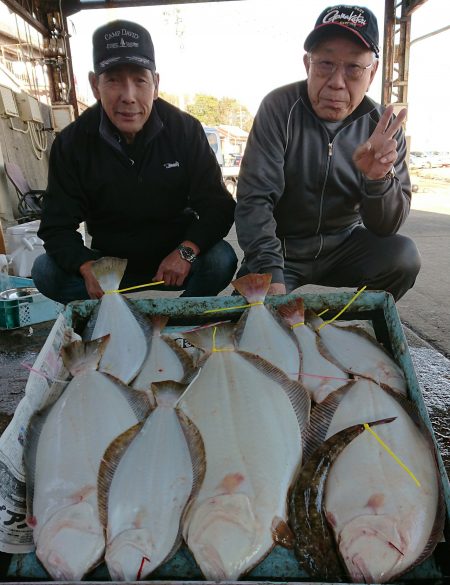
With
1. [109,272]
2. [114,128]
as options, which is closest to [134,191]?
[114,128]

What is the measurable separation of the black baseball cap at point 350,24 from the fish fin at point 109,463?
1.79 m

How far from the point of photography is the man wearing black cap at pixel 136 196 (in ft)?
7.38

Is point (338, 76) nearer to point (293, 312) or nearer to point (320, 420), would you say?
point (293, 312)

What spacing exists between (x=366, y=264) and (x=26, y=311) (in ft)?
6.68

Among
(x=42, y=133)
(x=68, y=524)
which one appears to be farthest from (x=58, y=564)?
(x=42, y=133)

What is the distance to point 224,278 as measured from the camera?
2580 millimetres

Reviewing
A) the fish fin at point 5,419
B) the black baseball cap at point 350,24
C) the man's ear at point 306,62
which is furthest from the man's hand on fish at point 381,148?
the fish fin at point 5,419

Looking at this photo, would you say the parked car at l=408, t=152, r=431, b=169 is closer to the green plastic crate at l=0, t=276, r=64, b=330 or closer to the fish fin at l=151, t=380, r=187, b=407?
the green plastic crate at l=0, t=276, r=64, b=330

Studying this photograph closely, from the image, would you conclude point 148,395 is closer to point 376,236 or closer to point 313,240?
point 313,240

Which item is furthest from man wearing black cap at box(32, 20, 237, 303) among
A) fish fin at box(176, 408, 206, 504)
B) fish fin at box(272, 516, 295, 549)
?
fish fin at box(272, 516, 295, 549)

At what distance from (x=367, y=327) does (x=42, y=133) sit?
714cm

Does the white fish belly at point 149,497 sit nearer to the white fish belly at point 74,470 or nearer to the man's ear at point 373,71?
the white fish belly at point 74,470

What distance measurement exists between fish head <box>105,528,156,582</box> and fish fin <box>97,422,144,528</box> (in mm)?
67

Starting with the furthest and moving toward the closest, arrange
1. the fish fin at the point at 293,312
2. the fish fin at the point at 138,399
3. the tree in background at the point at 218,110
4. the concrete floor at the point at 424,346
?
the tree in background at the point at 218,110, the concrete floor at the point at 424,346, the fish fin at the point at 293,312, the fish fin at the point at 138,399
